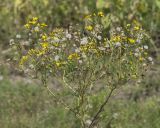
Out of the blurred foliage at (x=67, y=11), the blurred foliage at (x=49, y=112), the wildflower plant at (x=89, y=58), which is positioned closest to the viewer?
the wildflower plant at (x=89, y=58)

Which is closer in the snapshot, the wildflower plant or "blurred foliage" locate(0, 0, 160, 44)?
the wildflower plant

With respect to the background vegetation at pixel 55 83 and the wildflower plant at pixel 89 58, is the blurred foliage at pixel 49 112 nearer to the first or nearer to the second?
the background vegetation at pixel 55 83

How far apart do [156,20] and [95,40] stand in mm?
3369

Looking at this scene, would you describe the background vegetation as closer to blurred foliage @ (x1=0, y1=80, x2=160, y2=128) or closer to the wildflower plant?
blurred foliage @ (x1=0, y1=80, x2=160, y2=128)

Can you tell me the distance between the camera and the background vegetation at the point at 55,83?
5.28m

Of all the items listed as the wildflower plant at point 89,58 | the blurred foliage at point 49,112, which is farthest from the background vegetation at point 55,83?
the wildflower plant at point 89,58

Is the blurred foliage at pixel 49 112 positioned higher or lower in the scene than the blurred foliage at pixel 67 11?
lower

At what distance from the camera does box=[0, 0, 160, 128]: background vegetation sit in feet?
17.3

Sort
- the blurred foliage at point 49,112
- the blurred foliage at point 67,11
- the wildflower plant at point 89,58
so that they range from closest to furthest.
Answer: the wildflower plant at point 89,58
the blurred foliage at point 49,112
the blurred foliage at point 67,11

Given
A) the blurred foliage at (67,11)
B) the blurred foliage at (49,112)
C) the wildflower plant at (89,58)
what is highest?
the wildflower plant at (89,58)

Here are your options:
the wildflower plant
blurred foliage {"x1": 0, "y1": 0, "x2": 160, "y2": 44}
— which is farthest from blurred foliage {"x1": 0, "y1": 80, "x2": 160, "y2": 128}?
blurred foliage {"x1": 0, "y1": 0, "x2": 160, "y2": 44}

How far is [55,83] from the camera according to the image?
6.44 metres

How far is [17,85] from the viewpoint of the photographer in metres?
6.16

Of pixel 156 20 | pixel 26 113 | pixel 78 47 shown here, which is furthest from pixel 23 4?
pixel 78 47
